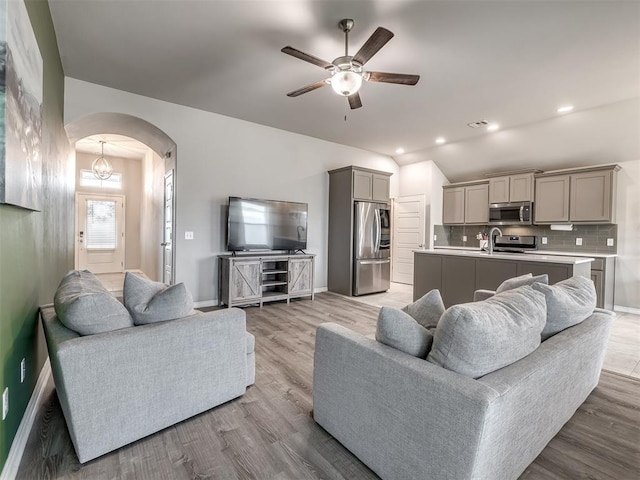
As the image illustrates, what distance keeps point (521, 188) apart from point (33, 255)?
6.91 meters

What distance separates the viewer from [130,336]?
1.64m

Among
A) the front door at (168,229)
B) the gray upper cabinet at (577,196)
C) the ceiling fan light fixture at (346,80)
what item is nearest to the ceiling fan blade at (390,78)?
the ceiling fan light fixture at (346,80)

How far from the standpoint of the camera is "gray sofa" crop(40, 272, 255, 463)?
1509 mm

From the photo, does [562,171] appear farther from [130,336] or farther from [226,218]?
[130,336]

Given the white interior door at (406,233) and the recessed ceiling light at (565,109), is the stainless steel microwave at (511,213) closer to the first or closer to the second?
the white interior door at (406,233)

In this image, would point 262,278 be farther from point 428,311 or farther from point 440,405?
point 440,405

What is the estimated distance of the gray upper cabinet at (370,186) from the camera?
18.6 feet

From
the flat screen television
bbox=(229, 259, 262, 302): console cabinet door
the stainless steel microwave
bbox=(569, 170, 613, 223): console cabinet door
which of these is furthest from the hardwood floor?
the stainless steel microwave

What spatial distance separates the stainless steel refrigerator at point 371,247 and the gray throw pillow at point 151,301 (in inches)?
159

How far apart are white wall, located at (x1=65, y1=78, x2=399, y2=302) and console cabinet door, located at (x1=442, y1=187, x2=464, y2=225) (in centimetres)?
328

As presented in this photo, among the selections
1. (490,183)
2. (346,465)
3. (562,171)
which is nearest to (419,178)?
(490,183)

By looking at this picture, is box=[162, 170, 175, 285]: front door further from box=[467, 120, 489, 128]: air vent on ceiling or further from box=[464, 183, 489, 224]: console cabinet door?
box=[464, 183, 489, 224]: console cabinet door

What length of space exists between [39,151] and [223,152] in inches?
114

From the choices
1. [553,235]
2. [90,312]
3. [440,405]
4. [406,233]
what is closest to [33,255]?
[90,312]
